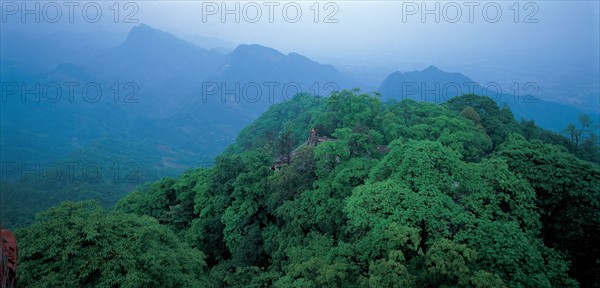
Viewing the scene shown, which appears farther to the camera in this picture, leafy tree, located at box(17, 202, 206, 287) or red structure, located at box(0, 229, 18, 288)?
leafy tree, located at box(17, 202, 206, 287)

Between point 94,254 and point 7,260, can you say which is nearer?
point 7,260

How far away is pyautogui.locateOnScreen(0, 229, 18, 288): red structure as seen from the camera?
4258mm

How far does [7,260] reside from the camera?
4.40m

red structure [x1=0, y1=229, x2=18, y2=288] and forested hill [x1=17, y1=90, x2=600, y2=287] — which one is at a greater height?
red structure [x1=0, y1=229, x2=18, y2=288]

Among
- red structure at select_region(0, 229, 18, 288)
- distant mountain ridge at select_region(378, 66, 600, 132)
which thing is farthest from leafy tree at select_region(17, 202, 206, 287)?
distant mountain ridge at select_region(378, 66, 600, 132)

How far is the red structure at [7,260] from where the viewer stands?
426 centimetres

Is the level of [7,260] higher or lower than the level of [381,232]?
higher

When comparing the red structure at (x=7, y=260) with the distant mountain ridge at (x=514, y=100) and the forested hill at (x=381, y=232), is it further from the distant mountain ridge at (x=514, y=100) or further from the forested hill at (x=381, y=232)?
the distant mountain ridge at (x=514, y=100)

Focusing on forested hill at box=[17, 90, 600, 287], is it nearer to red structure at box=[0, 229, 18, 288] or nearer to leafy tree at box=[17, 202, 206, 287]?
leafy tree at box=[17, 202, 206, 287]

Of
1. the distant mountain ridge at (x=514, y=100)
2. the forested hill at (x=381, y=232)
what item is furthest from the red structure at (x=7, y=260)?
the distant mountain ridge at (x=514, y=100)

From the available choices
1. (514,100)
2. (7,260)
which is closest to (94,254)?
(7,260)

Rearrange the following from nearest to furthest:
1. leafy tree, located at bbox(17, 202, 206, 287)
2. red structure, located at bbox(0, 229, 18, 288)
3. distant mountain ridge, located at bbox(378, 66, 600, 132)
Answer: red structure, located at bbox(0, 229, 18, 288) < leafy tree, located at bbox(17, 202, 206, 287) < distant mountain ridge, located at bbox(378, 66, 600, 132)

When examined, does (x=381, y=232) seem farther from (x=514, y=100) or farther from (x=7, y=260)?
(x=514, y=100)

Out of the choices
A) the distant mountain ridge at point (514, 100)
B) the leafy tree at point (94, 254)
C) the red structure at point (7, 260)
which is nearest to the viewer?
the red structure at point (7, 260)
